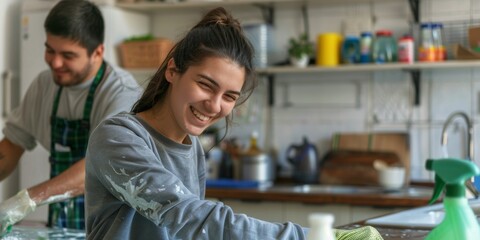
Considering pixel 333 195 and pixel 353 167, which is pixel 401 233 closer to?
pixel 333 195

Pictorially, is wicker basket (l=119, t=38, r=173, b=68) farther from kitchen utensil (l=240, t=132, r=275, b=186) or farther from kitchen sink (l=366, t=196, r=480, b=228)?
kitchen sink (l=366, t=196, r=480, b=228)

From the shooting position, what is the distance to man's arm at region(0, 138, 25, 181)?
9.64ft

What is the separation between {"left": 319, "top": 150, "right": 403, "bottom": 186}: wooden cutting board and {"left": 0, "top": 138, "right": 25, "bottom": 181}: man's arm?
192 cm

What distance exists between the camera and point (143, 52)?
4555 millimetres

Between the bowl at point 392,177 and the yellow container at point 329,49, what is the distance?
2.18ft

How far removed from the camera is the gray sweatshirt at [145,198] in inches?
54.3

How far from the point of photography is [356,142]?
4371mm

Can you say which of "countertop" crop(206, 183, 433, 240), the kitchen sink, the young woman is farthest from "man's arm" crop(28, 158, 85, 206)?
"countertop" crop(206, 183, 433, 240)

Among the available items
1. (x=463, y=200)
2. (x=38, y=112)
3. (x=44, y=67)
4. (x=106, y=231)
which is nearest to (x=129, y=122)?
(x=106, y=231)

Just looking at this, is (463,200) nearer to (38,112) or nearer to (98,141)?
(98,141)

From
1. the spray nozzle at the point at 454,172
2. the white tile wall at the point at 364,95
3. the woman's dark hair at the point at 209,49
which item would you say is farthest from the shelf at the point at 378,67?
the spray nozzle at the point at 454,172

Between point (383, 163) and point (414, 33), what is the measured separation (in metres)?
0.74

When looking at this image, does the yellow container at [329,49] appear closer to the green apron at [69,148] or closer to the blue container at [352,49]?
the blue container at [352,49]

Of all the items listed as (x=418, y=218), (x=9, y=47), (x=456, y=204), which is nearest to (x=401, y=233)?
(x=418, y=218)
